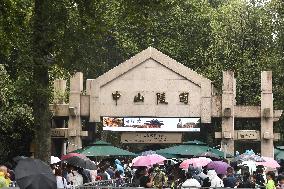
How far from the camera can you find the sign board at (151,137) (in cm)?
4091

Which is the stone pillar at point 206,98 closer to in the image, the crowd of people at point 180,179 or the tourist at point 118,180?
the tourist at point 118,180

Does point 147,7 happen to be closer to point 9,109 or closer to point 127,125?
point 9,109

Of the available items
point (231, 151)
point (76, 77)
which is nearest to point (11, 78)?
point (76, 77)

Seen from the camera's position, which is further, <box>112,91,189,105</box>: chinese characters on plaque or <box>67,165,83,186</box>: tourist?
<box>112,91,189,105</box>: chinese characters on plaque

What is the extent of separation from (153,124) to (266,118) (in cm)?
625

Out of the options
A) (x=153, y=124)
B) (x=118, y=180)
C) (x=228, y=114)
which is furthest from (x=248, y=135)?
(x=118, y=180)

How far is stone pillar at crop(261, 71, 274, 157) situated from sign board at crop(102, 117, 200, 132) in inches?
143

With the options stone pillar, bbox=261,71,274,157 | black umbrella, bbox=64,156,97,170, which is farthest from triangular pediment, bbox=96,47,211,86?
black umbrella, bbox=64,156,97,170

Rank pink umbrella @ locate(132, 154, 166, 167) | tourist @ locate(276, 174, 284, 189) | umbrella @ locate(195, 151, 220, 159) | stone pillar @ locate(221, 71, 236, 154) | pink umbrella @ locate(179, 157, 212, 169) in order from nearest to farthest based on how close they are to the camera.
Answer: tourist @ locate(276, 174, 284, 189) → pink umbrella @ locate(179, 157, 212, 169) → pink umbrella @ locate(132, 154, 166, 167) → umbrella @ locate(195, 151, 220, 159) → stone pillar @ locate(221, 71, 236, 154)

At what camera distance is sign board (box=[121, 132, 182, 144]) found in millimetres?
40906

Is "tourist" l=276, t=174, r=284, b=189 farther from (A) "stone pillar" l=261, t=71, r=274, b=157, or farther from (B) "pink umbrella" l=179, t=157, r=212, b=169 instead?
(A) "stone pillar" l=261, t=71, r=274, b=157

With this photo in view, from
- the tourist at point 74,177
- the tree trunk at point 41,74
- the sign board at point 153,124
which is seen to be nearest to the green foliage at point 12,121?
the sign board at point 153,124

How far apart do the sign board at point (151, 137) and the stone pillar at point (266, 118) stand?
15.2 feet

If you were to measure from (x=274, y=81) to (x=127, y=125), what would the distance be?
54.9 ft
